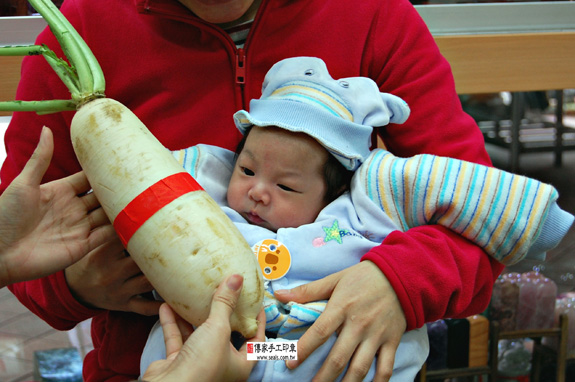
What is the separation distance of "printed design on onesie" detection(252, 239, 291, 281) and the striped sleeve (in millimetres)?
221

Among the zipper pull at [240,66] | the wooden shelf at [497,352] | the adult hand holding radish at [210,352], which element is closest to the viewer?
the adult hand holding radish at [210,352]

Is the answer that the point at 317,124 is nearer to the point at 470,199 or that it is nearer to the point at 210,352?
the point at 470,199

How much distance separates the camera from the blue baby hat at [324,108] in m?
1.10

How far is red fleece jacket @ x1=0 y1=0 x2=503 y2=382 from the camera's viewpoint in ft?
3.89

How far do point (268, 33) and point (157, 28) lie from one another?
0.79ft

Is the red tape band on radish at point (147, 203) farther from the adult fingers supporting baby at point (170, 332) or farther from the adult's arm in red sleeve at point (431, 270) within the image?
the adult's arm in red sleeve at point (431, 270)

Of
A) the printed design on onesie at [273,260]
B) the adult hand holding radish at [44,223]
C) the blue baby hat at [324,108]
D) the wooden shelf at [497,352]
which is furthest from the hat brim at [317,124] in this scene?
the wooden shelf at [497,352]

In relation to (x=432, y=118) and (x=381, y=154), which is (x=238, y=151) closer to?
(x=381, y=154)

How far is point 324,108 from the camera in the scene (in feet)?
3.67

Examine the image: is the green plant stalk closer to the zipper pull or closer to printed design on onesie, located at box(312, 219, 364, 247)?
the zipper pull

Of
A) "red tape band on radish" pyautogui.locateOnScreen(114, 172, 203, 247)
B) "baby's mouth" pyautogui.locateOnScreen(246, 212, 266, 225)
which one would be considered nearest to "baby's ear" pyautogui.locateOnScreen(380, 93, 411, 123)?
"baby's mouth" pyautogui.locateOnScreen(246, 212, 266, 225)

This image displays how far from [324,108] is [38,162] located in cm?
53

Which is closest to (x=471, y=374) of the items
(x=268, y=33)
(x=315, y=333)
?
(x=315, y=333)

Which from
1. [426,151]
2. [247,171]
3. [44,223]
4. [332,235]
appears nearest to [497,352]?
[426,151]
